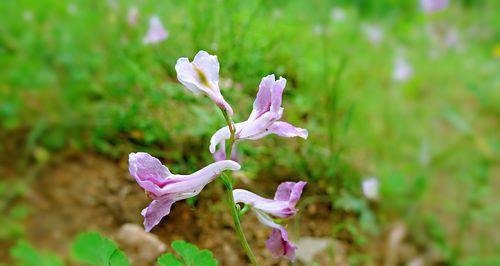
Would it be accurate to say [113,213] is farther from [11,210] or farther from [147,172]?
[147,172]

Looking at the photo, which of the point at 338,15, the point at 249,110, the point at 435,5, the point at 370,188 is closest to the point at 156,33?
the point at 249,110

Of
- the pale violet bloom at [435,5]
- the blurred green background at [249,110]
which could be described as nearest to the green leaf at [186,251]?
the blurred green background at [249,110]

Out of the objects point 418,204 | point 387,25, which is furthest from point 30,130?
point 387,25

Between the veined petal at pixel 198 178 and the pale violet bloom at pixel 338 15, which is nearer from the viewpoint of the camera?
the veined petal at pixel 198 178

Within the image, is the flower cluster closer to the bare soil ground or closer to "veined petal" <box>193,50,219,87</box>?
"veined petal" <box>193,50,219,87</box>

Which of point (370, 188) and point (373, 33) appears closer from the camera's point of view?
point (370, 188)

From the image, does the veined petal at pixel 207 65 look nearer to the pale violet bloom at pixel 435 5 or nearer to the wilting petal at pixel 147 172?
the wilting petal at pixel 147 172
